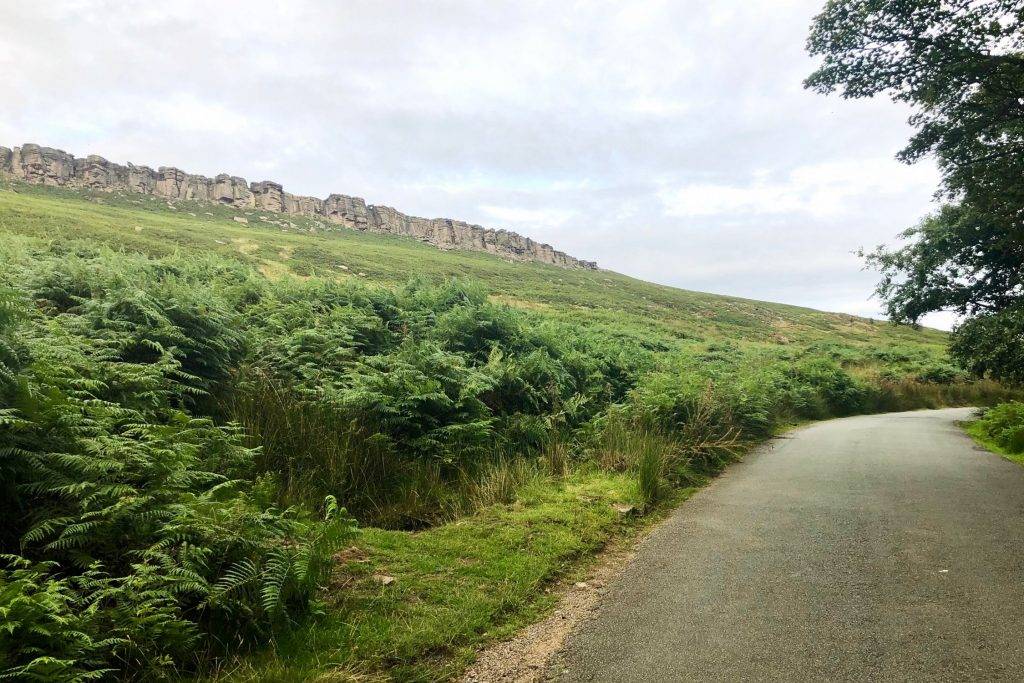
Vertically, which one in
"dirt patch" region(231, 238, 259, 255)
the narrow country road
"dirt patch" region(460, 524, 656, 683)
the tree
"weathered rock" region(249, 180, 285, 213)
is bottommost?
"dirt patch" region(460, 524, 656, 683)

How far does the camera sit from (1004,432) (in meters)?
11.1

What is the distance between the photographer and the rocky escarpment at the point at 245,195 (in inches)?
3497

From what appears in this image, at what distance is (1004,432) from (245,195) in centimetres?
11529

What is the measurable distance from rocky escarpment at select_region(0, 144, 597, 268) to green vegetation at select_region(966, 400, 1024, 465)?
3798 inches

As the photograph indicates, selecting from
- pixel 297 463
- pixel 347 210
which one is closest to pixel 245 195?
pixel 347 210

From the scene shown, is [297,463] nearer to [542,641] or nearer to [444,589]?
[444,589]

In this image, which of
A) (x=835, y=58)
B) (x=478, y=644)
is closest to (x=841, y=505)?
(x=478, y=644)

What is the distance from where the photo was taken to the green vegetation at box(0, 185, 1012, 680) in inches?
123

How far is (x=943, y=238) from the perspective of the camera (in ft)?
51.8

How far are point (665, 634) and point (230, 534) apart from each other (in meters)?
2.80

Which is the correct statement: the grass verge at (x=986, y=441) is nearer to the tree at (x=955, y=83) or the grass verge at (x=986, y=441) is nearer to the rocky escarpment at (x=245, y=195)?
the tree at (x=955, y=83)

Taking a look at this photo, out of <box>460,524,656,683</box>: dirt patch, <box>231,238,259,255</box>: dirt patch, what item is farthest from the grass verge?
<box>231,238,259,255</box>: dirt patch

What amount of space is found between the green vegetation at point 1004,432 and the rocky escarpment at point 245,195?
96468 mm

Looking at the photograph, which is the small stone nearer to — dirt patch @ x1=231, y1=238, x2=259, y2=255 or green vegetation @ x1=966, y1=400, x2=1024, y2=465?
green vegetation @ x1=966, y1=400, x2=1024, y2=465
